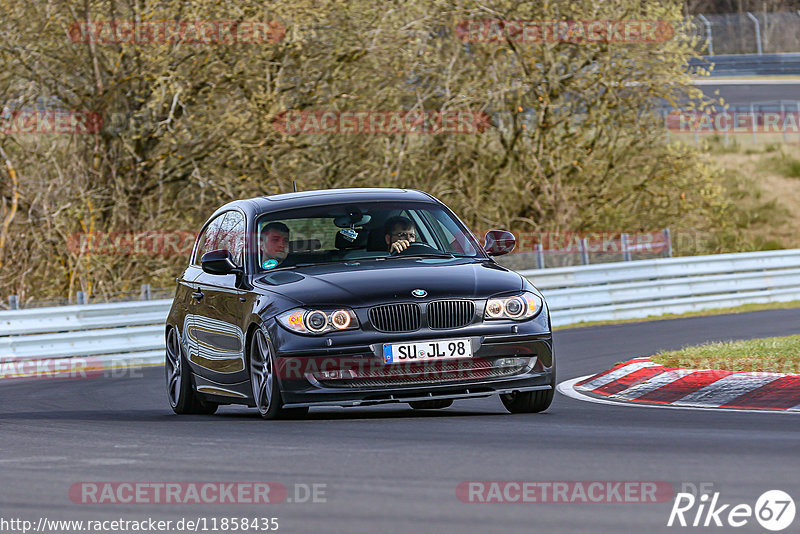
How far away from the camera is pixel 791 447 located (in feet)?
23.7

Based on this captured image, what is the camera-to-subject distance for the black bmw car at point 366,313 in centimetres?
905

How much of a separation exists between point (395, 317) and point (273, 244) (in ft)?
5.16

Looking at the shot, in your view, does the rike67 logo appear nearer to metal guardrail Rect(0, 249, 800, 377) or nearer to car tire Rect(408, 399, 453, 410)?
car tire Rect(408, 399, 453, 410)

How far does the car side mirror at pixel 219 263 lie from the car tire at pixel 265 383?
0.71m

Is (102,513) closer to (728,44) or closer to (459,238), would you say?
(459,238)

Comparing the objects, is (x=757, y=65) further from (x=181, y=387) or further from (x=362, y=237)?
(x=362, y=237)

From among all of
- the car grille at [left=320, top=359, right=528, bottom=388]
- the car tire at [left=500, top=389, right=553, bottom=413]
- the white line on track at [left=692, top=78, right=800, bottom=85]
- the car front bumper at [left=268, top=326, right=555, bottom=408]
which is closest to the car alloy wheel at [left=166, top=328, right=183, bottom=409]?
the car front bumper at [left=268, top=326, right=555, bottom=408]

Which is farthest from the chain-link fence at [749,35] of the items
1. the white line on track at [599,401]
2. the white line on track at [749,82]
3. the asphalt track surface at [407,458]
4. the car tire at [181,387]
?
the asphalt track surface at [407,458]

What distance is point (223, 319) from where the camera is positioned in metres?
10.4

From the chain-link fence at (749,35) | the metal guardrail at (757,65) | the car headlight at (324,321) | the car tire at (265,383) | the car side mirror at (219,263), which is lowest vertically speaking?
the metal guardrail at (757,65)

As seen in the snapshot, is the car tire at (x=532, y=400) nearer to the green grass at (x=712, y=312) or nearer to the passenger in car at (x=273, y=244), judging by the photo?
the passenger in car at (x=273, y=244)

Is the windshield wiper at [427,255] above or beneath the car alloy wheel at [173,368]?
above

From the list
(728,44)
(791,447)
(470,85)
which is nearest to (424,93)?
(470,85)

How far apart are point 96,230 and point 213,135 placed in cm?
249
